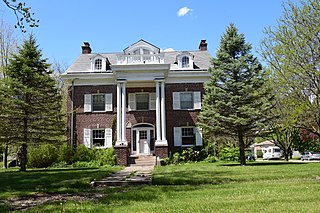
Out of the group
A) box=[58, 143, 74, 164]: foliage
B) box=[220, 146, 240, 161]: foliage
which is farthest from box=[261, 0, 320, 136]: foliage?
box=[58, 143, 74, 164]: foliage

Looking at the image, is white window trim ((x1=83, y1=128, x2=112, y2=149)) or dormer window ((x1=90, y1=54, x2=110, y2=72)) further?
dormer window ((x1=90, y1=54, x2=110, y2=72))

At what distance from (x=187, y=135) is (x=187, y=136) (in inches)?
3.7

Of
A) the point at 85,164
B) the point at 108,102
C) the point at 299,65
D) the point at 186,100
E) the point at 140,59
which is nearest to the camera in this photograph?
the point at 299,65

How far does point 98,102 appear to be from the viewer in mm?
23531

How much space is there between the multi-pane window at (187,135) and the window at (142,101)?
113 inches

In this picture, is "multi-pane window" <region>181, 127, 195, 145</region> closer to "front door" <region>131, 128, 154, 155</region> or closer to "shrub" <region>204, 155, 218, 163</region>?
"shrub" <region>204, 155, 218, 163</region>

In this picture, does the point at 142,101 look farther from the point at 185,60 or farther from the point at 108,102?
the point at 185,60

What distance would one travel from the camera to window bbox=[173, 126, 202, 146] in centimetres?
2278

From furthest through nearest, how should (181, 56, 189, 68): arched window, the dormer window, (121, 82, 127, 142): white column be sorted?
(181, 56, 189, 68): arched window, the dormer window, (121, 82, 127, 142): white column

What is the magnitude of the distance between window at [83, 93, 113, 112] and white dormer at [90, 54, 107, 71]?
6.95ft

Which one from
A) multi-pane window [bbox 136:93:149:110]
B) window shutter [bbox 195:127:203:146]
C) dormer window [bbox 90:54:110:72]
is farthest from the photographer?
dormer window [bbox 90:54:110:72]

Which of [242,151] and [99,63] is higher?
[99,63]

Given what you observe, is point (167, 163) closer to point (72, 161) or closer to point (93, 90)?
point (72, 161)

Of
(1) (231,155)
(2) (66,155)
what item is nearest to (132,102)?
(2) (66,155)
